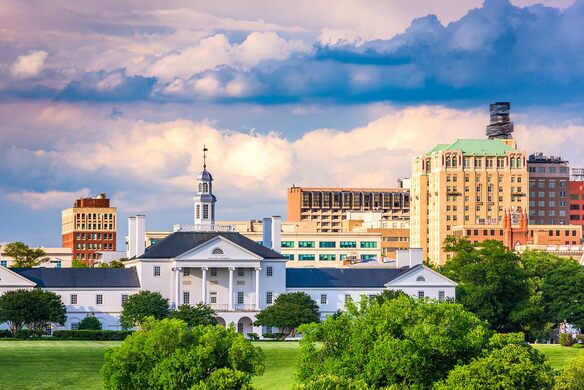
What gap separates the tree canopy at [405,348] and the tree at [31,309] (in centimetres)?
5989

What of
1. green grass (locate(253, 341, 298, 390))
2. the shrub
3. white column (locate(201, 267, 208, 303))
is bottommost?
green grass (locate(253, 341, 298, 390))

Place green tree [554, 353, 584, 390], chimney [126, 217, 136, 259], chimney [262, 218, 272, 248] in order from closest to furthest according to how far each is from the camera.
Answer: green tree [554, 353, 584, 390], chimney [126, 217, 136, 259], chimney [262, 218, 272, 248]

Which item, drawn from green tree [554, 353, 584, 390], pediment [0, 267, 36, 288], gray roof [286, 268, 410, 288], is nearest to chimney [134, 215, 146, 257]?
pediment [0, 267, 36, 288]

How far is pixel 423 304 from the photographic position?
111 meters

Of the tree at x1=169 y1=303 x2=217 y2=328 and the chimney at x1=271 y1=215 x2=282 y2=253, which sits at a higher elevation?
the chimney at x1=271 y1=215 x2=282 y2=253

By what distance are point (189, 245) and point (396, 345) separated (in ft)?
268

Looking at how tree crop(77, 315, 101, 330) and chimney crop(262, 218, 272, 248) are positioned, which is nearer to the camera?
tree crop(77, 315, 101, 330)

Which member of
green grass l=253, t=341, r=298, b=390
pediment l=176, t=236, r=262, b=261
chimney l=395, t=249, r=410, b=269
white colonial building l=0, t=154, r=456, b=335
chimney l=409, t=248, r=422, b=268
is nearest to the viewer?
green grass l=253, t=341, r=298, b=390

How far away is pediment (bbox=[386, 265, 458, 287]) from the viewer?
180m

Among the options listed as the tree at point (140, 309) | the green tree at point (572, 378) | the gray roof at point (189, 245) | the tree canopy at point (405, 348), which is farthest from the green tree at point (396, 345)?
the gray roof at point (189, 245)

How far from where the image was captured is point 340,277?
185375 millimetres

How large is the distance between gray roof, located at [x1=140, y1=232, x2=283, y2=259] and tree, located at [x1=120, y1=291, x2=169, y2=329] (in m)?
9.22

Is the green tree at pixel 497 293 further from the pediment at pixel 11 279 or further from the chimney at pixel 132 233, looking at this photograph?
the pediment at pixel 11 279

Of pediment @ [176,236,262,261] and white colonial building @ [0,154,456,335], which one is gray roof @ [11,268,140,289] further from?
pediment @ [176,236,262,261]
